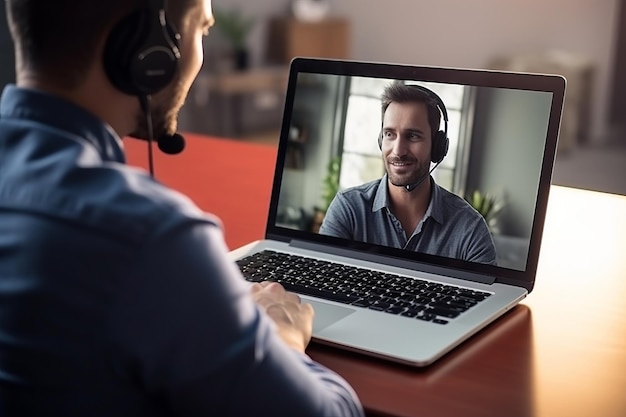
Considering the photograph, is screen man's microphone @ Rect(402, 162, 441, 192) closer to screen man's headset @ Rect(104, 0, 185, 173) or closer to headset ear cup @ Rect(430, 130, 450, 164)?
headset ear cup @ Rect(430, 130, 450, 164)

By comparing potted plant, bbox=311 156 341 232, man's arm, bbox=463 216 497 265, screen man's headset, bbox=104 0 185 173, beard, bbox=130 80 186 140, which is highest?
screen man's headset, bbox=104 0 185 173

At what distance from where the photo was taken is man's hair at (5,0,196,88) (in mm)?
708

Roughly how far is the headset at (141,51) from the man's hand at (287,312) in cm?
26

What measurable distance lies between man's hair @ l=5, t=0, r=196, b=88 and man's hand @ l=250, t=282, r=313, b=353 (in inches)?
12.5

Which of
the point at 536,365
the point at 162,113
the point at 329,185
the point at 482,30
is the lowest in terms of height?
the point at 536,365

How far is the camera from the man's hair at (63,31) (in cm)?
71

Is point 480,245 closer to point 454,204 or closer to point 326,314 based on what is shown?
point 454,204

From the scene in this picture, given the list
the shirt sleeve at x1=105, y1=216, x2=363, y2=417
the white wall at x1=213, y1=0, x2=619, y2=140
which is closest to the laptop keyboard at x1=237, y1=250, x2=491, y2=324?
the shirt sleeve at x1=105, y1=216, x2=363, y2=417

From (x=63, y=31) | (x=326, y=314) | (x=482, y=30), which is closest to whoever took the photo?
(x=63, y=31)

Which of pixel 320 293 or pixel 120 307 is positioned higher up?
pixel 120 307

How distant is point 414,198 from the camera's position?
111 cm

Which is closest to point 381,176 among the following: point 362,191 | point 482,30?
point 362,191

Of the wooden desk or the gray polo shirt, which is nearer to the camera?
the wooden desk

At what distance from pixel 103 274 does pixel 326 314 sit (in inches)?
16.1
